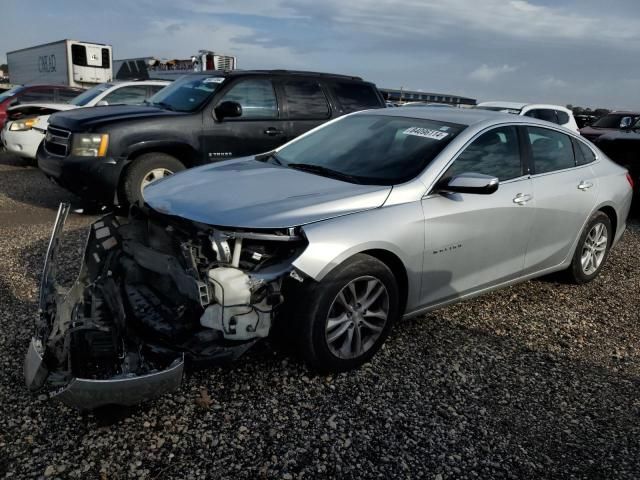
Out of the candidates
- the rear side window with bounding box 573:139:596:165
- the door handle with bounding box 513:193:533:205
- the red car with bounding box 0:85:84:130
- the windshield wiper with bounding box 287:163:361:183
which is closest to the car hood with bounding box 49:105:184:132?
the windshield wiper with bounding box 287:163:361:183

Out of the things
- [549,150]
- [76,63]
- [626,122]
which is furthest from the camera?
[76,63]

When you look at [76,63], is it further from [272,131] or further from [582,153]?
[582,153]

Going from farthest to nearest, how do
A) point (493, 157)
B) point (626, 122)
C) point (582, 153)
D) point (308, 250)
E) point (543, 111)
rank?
point (626, 122) < point (543, 111) < point (582, 153) < point (493, 157) < point (308, 250)

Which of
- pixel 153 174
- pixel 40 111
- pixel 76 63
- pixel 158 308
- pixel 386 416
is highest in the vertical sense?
pixel 76 63

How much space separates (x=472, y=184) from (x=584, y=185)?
5.97 feet

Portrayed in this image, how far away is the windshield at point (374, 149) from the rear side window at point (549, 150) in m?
0.83

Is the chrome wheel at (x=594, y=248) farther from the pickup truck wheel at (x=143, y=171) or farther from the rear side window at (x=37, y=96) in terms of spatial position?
the rear side window at (x=37, y=96)

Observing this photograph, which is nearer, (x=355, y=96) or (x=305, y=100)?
(x=305, y=100)

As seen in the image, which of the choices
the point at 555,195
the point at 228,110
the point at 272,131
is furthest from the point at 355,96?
the point at 555,195

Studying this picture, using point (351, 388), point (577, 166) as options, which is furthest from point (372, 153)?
point (577, 166)

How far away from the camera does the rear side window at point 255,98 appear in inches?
275

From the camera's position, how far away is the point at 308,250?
2.98 metres

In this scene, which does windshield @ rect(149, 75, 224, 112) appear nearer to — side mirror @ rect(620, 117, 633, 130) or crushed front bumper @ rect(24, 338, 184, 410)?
crushed front bumper @ rect(24, 338, 184, 410)

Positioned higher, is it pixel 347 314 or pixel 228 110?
pixel 228 110
